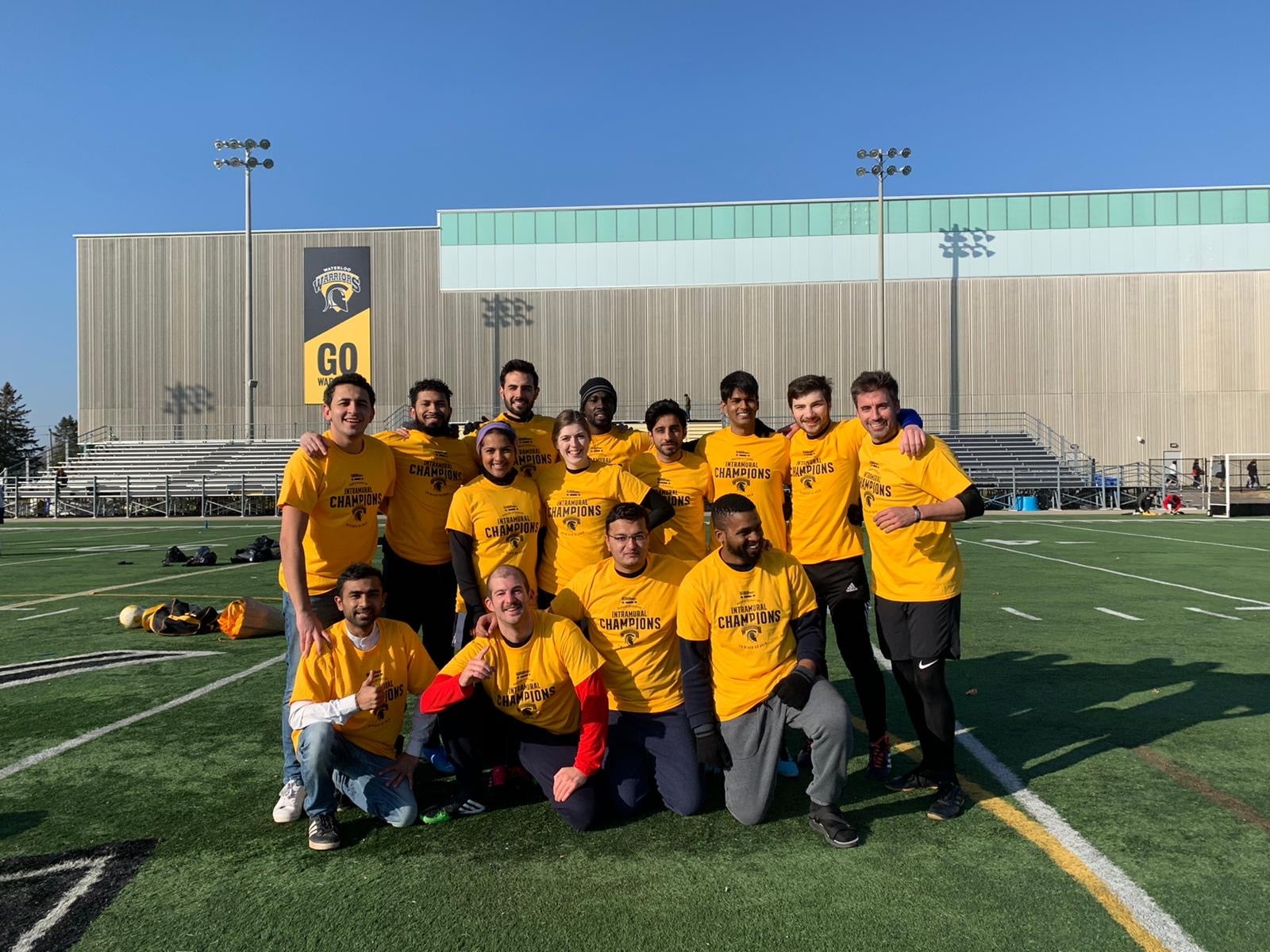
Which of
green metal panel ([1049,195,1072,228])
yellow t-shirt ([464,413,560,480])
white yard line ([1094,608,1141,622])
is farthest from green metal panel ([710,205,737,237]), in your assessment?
yellow t-shirt ([464,413,560,480])

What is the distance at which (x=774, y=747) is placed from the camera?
3.68 metres

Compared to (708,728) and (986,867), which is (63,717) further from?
(986,867)

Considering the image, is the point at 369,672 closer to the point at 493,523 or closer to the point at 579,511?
the point at 493,523

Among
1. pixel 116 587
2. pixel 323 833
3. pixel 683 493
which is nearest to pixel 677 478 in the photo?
pixel 683 493

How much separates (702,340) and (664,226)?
5135 mm

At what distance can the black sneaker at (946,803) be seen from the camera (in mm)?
3676

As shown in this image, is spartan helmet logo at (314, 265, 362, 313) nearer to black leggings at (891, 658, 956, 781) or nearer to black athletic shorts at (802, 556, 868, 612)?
black athletic shorts at (802, 556, 868, 612)

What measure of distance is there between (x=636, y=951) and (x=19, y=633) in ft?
26.5

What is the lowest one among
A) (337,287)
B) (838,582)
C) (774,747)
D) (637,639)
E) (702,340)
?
(774,747)

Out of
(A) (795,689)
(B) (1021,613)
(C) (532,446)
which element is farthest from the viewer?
(B) (1021,613)

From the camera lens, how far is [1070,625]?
8.22 metres

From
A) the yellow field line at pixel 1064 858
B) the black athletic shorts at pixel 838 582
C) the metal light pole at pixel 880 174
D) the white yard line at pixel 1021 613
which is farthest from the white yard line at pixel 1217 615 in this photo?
the metal light pole at pixel 880 174

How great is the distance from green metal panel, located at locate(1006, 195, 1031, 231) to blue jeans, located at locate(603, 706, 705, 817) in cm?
3741

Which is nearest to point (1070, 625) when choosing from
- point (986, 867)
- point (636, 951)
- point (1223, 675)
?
point (1223, 675)
